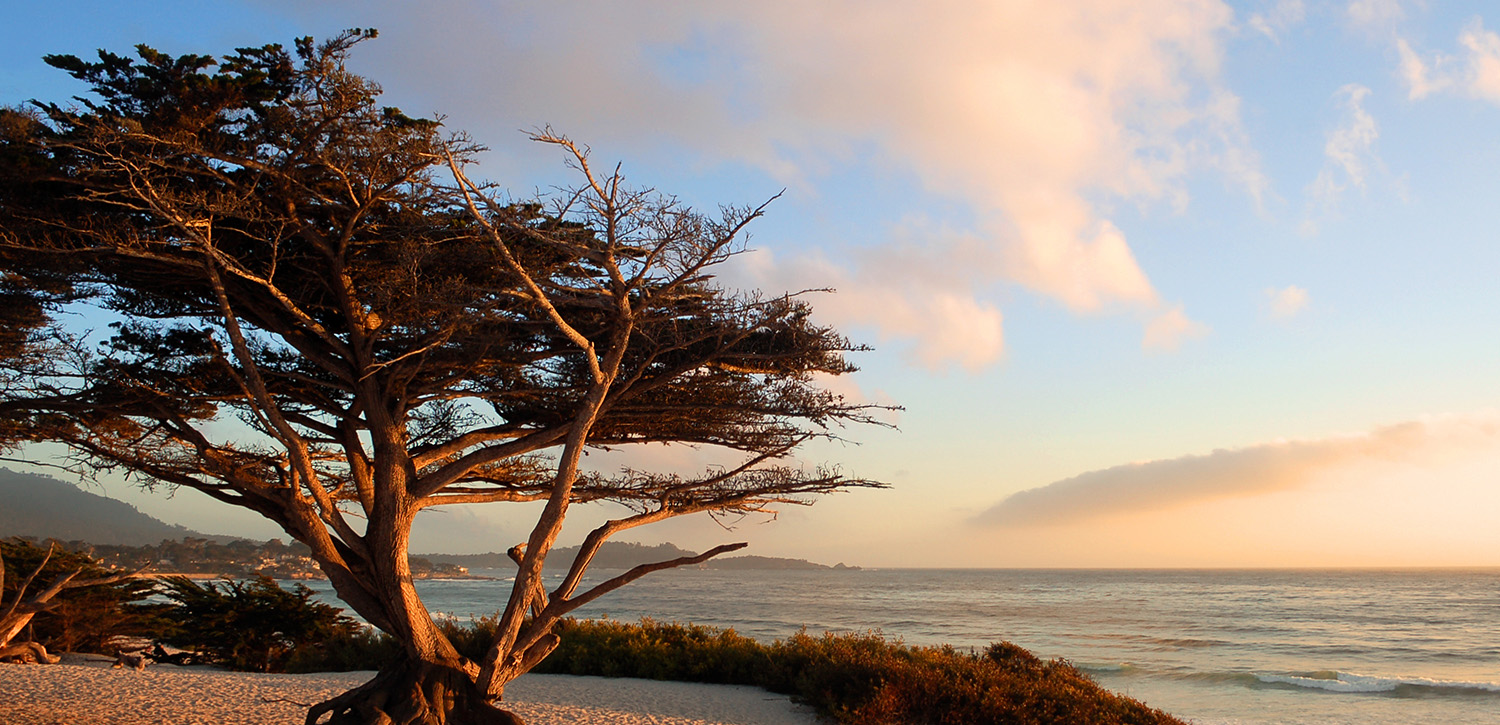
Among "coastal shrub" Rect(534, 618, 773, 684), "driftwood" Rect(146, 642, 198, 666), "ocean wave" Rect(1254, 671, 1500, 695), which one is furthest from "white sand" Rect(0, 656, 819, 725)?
"ocean wave" Rect(1254, 671, 1500, 695)

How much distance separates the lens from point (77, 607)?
14008mm

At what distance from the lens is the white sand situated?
802 cm

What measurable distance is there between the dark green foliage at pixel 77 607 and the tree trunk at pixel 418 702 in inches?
374

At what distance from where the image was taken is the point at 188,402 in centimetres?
814

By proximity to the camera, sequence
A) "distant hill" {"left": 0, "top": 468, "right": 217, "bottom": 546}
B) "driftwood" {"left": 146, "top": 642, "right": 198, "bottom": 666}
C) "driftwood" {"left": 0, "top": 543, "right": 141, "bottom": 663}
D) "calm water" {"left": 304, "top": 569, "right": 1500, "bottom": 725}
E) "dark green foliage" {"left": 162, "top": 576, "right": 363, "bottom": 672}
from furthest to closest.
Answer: "distant hill" {"left": 0, "top": 468, "right": 217, "bottom": 546} → "calm water" {"left": 304, "top": 569, "right": 1500, "bottom": 725} → "driftwood" {"left": 146, "top": 642, "right": 198, "bottom": 666} → "dark green foliage" {"left": 162, "top": 576, "right": 363, "bottom": 672} → "driftwood" {"left": 0, "top": 543, "right": 141, "bottom": 663}

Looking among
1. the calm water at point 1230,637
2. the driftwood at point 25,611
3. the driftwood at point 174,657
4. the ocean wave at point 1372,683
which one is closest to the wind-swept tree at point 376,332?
the driftwood at point 25,611

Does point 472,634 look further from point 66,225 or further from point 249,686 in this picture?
point 66,225

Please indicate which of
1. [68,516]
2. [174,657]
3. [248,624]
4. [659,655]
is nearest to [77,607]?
[174,657]

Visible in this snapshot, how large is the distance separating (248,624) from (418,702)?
9.95 metres

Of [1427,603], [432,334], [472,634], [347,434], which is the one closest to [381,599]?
[347,434]

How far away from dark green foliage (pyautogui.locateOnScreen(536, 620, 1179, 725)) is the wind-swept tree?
2.35m

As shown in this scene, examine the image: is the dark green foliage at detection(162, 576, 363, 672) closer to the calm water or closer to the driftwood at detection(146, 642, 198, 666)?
the driftwood at detection(146, 642, 198, 666)

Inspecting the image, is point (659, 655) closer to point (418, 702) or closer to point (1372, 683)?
point (418, 702)

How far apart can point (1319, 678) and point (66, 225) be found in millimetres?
24908
